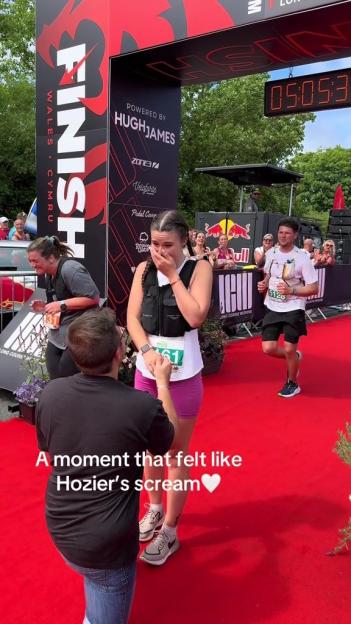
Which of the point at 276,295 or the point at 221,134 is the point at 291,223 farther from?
the point at 221,134

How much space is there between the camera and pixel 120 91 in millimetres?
5621

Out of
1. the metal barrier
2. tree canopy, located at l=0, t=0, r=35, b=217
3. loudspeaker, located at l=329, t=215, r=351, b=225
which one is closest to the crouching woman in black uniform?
the metal barrier

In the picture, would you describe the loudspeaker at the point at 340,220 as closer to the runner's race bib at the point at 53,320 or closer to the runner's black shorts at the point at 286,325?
the runner's black shorts at the point at 286,325

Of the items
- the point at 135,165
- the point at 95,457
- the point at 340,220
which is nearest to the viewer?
the point at 95,457

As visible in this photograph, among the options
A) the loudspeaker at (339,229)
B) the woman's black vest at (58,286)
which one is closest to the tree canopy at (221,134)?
the loudspeaker at (339,229)

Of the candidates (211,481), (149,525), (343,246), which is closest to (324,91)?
(211,481)

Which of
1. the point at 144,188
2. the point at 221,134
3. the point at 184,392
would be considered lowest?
the point at 184,392

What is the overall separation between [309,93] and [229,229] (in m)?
8.66

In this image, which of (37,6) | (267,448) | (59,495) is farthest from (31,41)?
(59,495)

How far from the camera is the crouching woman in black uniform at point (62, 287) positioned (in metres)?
3.74

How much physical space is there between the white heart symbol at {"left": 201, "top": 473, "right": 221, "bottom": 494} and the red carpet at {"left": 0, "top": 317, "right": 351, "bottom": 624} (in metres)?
0.04

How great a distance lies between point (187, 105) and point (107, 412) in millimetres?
24830

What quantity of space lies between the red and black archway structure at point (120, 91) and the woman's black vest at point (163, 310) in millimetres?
3108

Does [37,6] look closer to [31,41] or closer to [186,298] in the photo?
[186,298]
